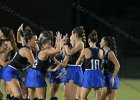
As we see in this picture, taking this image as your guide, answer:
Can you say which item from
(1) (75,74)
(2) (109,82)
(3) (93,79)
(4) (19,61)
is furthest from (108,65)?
(4) (19,61)

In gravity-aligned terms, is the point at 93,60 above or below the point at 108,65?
above

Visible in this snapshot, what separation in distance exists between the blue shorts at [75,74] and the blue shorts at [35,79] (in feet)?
4.50

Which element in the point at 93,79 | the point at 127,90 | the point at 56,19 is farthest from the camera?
the point at 56,19

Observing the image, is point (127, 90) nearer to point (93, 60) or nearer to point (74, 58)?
point (74, 58)

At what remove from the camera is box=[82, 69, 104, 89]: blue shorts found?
38.8 ft

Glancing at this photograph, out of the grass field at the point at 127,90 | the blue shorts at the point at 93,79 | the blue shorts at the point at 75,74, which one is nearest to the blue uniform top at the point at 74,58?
the blue shorts at the point at 75,74

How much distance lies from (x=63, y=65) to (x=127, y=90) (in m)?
6.10

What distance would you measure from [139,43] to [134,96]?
1341 cm

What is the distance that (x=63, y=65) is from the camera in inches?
487

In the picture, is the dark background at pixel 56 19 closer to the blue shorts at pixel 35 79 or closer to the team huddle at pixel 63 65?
the team huddle at pixel 63 65

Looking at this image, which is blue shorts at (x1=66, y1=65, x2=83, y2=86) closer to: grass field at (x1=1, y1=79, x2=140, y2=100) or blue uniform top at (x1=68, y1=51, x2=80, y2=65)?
blue uniform top at (x1=68, y1=51, x2=80, y2=65)

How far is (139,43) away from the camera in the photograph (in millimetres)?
29516

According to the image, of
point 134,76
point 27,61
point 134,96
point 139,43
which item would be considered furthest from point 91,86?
point 139,43

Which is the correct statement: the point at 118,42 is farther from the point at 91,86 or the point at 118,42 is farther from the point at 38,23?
the point at 91,86
